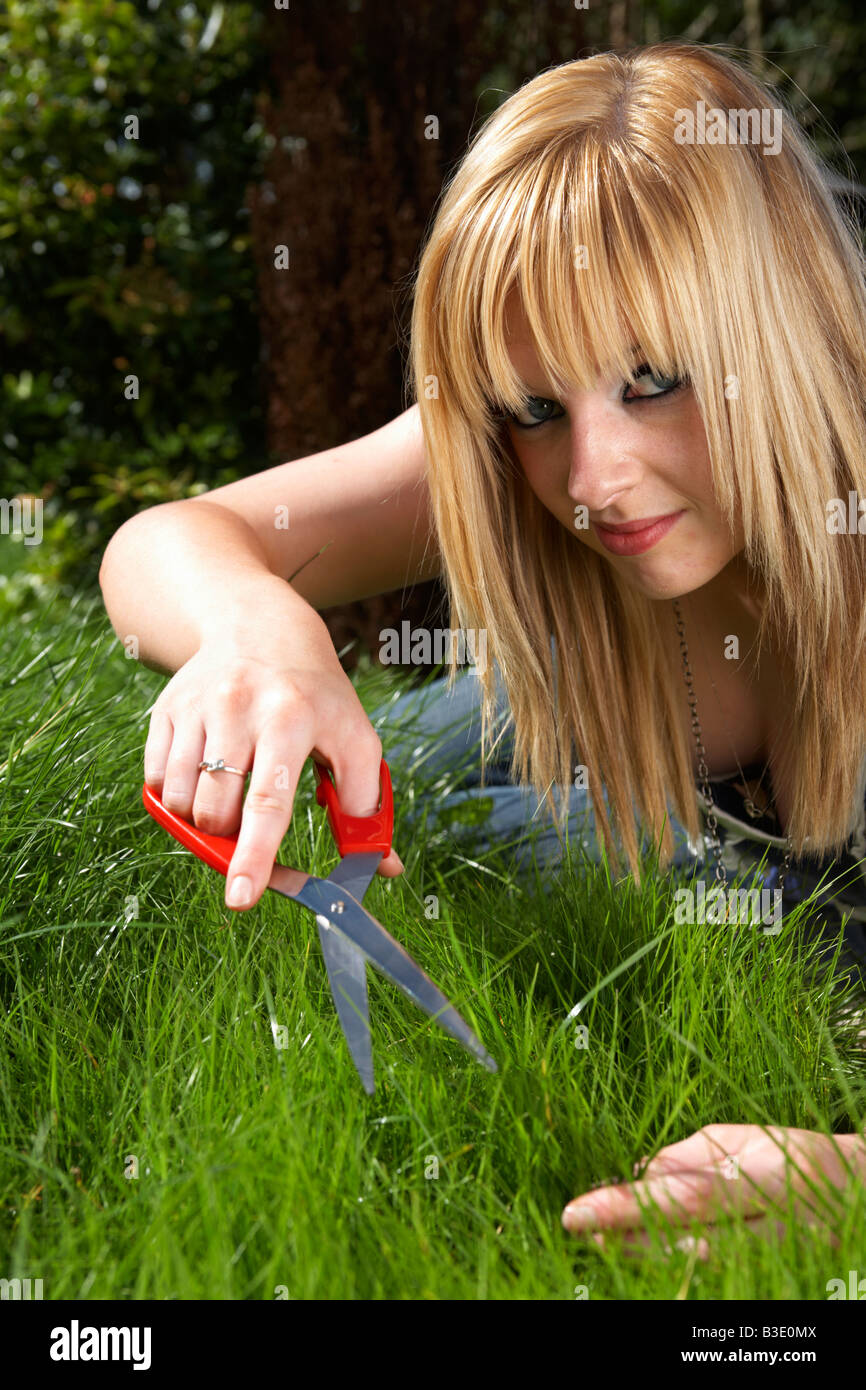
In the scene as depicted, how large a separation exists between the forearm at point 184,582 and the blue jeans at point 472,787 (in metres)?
0.51

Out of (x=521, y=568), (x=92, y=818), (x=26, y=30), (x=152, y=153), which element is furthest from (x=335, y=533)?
(x=26, y=30)

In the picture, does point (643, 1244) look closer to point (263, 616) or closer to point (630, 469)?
point (263, 616)

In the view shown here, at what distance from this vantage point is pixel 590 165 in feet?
4.77

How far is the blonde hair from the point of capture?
4.66ft

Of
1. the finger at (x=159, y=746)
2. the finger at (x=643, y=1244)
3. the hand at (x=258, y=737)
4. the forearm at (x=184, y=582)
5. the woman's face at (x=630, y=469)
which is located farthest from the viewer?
the woman's face at (x=630, y=469)

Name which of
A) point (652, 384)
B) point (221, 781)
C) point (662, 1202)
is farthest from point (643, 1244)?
point (652, 384)

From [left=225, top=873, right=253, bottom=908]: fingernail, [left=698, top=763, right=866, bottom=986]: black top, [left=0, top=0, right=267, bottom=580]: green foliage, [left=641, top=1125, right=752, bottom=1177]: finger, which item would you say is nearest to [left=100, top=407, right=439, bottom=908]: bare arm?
[left=225, top=873, right=253, bottom=908]: fingernail

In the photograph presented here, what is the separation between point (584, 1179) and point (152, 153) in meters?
4.17

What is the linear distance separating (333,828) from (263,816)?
182 mm

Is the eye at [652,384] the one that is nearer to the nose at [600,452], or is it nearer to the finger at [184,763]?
the nose at [600,452]

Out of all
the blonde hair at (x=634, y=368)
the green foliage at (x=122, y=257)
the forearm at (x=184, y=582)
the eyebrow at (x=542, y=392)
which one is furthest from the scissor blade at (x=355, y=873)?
the green foliage at (x=122, y=257)

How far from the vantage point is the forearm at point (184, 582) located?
1.35m

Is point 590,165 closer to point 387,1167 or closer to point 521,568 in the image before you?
point 521,568

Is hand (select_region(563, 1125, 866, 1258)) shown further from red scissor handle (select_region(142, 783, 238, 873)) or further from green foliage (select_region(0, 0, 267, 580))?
green foliage (select_region(0, 0, 267, 580))
